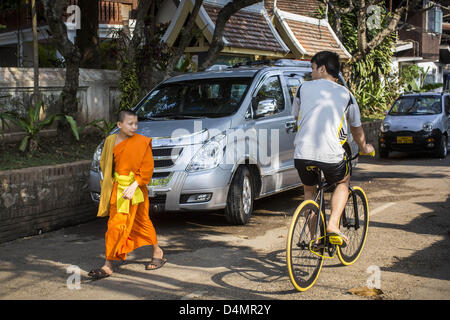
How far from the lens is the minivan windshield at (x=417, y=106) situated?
1752 centimetres

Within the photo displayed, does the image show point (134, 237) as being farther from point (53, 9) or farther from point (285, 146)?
point (53, 9)

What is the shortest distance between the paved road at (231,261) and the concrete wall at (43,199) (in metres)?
0.18

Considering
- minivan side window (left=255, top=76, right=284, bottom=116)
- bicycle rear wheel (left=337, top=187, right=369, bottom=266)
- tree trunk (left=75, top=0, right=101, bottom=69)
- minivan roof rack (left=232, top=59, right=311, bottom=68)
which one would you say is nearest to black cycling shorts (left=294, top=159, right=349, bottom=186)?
bicycle rear wheel (left=337, top=187, right=369, bottom=266)

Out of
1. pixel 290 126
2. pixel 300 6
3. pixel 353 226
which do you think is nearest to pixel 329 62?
pixel 353 226

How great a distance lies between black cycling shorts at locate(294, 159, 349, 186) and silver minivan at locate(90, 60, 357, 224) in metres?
2.27

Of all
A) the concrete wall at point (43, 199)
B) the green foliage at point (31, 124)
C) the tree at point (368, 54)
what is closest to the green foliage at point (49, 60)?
the green foliage at point (31, 124)

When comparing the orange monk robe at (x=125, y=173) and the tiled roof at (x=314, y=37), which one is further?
the tiled roof at (x=314, y=37)

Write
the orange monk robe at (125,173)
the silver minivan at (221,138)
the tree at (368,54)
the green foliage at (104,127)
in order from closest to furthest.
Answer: the orange monk robe at (125,173) → the silver minivan at (221,138) → the green foliage at (104,127) → the tree at (368,54)

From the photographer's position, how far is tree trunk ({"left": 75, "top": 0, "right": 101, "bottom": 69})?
1344 centimetres

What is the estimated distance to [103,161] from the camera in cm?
623

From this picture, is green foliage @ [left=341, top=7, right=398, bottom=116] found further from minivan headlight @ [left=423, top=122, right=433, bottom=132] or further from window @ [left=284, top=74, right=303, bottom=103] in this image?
window @ [left=284, top=74, right=303, bottom=103]

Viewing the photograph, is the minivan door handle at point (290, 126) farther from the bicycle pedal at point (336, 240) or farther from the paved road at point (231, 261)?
the bicycle pedal at point (336, 240)
